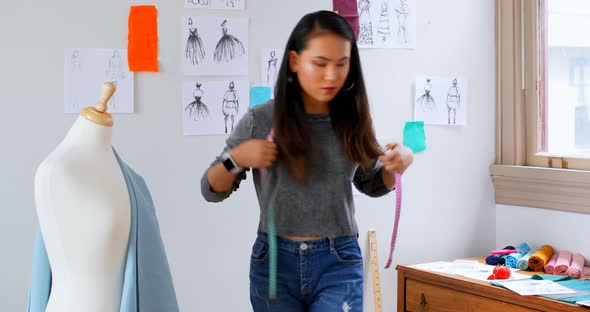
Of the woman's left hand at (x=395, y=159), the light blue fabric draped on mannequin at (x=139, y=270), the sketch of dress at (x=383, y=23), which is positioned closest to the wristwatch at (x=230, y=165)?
the light blue fabric draped on mannequin at (x=139, y=270)

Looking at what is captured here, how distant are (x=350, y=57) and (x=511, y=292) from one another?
1.17m

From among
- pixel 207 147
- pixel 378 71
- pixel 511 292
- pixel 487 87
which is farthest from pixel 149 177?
pixel 487 87

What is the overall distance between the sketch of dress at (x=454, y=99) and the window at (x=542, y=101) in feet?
0.69

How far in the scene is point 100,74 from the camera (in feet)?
8.79

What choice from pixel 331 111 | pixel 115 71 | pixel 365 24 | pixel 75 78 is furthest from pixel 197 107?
pixel 331 111

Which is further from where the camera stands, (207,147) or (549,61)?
(549,61)

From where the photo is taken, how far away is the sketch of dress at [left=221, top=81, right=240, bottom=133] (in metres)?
2.88

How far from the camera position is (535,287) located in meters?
2.73

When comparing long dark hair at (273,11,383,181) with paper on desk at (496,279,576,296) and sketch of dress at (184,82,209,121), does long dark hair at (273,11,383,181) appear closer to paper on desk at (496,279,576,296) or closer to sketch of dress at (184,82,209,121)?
sketch of dress at (184,82,209,121)

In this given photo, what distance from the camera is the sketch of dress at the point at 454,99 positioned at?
3.39m

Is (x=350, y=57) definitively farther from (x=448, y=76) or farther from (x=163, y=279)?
(x=448, y=76)

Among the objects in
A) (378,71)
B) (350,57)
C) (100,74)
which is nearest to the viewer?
(350,57)

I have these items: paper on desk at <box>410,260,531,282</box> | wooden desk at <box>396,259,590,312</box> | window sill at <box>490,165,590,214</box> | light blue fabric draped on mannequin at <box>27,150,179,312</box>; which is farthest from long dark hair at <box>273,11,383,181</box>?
window sill at <box>490,165,590,214</box>

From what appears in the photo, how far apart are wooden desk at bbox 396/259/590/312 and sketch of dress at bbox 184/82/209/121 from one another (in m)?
1.01
